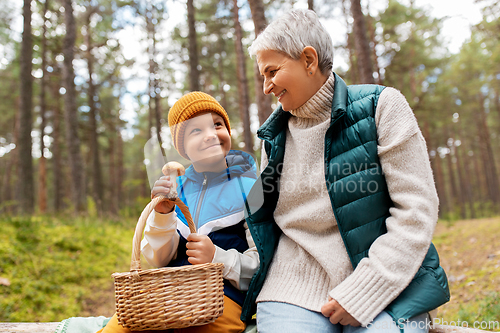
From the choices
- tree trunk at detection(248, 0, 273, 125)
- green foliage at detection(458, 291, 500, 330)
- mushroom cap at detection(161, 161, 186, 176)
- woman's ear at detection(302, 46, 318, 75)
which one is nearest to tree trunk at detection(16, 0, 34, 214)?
tree trunk at detection(248, 0, 273, 125)

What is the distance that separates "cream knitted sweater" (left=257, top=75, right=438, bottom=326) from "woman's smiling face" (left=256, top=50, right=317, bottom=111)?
7cm

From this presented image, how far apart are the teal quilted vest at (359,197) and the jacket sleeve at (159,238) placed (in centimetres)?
43

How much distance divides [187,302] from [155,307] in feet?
0.45

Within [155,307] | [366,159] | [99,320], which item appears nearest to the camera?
[155,307]

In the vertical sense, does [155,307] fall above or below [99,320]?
above

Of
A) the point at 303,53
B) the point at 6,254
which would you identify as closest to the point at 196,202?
the point at 303,53

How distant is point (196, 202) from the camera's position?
5.20ft

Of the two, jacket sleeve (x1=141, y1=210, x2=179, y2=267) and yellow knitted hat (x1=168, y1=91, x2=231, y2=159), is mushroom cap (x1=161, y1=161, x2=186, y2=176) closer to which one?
yellow knitted hat (x1=168, y1=91, x2=231, y2=159)

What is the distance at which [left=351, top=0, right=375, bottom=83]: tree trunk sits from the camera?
5254mm

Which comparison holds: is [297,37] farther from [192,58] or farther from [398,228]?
[192,58]

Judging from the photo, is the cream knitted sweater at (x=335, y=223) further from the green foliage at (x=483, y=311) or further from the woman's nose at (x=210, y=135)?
the green foliage at (x=483, y=311)

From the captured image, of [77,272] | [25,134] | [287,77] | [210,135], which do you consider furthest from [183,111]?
[25,134]

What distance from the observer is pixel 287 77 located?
1.67m

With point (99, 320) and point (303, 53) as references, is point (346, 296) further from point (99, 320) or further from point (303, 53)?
point (99, 320)
